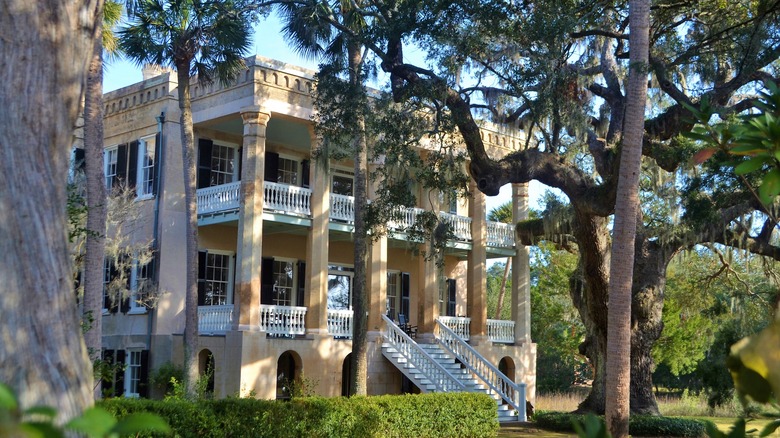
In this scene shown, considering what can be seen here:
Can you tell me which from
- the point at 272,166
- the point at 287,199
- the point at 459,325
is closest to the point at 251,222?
the point at 287,199

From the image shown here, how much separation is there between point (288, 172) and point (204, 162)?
283cm

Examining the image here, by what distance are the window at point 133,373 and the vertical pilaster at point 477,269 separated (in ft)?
32.1

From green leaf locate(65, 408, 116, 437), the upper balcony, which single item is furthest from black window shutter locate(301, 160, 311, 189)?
green leaf locate(65, 408, 116, 437)

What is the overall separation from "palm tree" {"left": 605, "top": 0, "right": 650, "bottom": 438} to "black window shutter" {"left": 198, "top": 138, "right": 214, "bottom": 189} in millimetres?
13599

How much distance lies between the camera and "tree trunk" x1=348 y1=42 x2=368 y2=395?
786 inches

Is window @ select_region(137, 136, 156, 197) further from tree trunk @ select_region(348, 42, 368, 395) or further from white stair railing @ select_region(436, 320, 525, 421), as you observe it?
white stair railing @ select_region(436, 320, 525, 421)

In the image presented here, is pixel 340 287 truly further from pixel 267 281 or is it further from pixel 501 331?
pixel 501 331

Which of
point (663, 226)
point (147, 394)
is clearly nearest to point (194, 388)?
point (147, 394)

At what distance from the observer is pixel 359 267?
20.3 metres

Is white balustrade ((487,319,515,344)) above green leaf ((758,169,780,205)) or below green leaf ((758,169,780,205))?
below

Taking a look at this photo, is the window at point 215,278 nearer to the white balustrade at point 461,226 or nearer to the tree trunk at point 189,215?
the tree trunk at point 189,215

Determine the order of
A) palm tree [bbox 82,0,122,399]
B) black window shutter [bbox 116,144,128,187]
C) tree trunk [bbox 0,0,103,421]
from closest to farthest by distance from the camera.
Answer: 1. tree trunk [bbox 0,0,103,421]
2. palm tree [bbox 82,0,122,399]
3. black window shutter [bbox 116,144,128,187]

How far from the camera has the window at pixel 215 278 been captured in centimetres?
2455

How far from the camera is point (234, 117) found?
23609 millimetres
